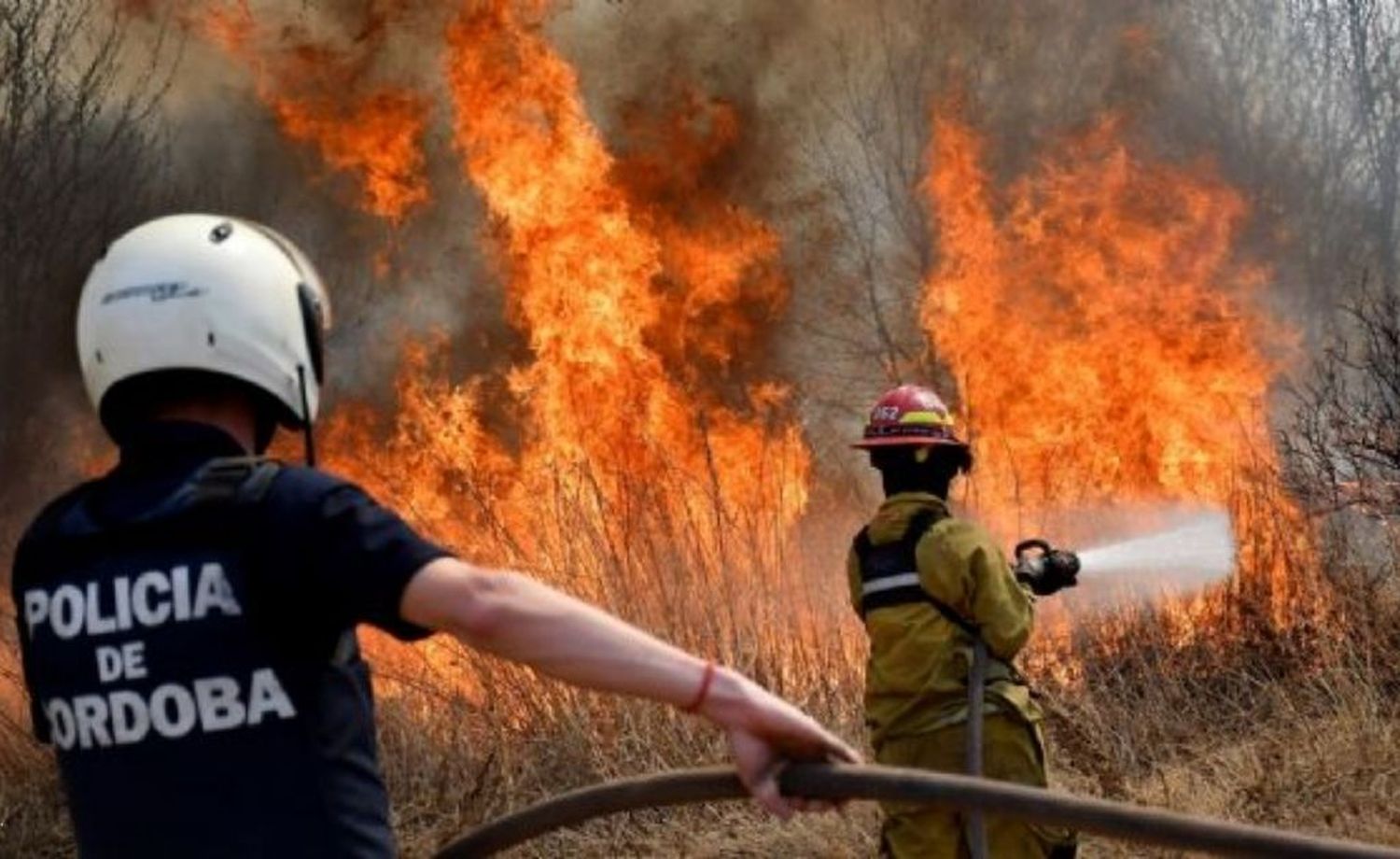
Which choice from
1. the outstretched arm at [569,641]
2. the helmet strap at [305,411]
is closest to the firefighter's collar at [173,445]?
the helmet strap at [305,411]

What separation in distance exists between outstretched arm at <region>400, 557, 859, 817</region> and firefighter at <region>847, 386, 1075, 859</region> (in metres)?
3.18

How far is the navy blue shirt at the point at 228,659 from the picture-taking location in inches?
79.4

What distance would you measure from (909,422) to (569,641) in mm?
3581

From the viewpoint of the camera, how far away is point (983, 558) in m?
5.15

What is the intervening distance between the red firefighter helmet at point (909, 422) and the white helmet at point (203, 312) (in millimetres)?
3283

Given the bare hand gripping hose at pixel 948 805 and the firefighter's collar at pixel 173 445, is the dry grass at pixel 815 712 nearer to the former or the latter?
the bare hand gripping hose at pixel 948 805

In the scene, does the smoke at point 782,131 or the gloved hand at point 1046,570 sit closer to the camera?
the gloved hand at point 1046,570

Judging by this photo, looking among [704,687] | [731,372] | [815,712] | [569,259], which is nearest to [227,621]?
[704,687]

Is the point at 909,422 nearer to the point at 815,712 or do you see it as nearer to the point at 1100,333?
the point at 815,712

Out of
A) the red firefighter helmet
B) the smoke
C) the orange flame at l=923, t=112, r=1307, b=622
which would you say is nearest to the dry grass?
the orange flame at l=923, t=112, r=1307, b=622

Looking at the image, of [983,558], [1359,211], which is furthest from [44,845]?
[1359,211]

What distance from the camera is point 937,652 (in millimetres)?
5219

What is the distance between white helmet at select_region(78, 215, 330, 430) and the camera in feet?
7.21

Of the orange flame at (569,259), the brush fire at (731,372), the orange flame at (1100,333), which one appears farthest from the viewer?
the orange flame at (569,259)
